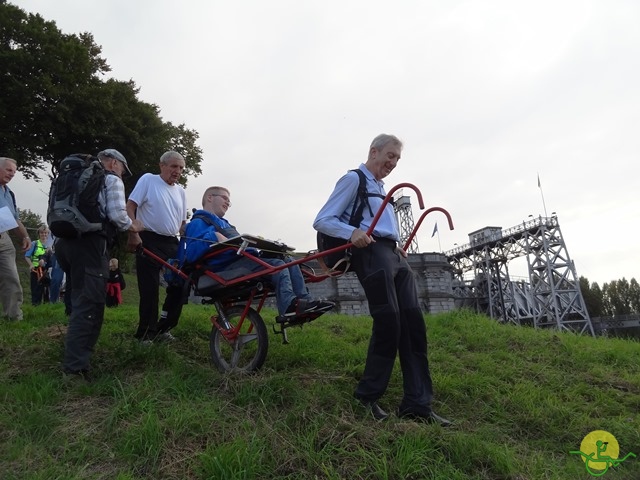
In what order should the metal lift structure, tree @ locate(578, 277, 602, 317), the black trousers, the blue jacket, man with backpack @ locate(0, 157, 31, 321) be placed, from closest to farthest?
the blue jacket
man with backpack @ locate(0, 157, 31, 321)
the black trousers
the metal lift structure
tree @ locate(578, 277, 602, 317)

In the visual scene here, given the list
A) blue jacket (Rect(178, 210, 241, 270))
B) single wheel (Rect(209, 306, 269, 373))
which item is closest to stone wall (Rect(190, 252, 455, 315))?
blue jacket (Rect(178, 210, 241, 270))

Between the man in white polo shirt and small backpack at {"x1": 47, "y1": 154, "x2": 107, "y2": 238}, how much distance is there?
2.97ft

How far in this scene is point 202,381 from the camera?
403 centimetres

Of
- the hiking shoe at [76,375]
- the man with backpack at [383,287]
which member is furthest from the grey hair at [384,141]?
the hiking shoe at [76,375]

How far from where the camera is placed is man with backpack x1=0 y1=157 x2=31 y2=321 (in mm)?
5789

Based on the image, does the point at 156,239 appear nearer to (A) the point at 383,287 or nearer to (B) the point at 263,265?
(B) the point at 263,265

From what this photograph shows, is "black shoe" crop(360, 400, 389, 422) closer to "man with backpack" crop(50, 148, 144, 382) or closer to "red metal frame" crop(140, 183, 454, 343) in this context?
"red metal frame" crop(140, 183, 454, 343)

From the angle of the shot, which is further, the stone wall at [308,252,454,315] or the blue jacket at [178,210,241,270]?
the stone wall at [308,252,454,315]

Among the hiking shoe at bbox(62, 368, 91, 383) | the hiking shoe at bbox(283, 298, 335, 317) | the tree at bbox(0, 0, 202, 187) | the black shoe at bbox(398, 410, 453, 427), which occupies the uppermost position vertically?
the tree at bbox(0, 0, 202, 187)

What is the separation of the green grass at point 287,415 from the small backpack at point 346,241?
0.97m

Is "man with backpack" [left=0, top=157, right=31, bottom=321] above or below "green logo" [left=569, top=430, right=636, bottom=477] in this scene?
above

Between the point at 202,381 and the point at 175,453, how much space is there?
1144mm

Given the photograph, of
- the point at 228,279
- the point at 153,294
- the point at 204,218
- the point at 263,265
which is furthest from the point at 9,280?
the point at 263,265

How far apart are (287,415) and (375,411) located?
2.16 ft
